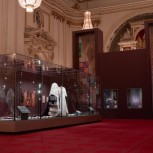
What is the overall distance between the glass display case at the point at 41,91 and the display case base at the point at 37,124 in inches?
6.7

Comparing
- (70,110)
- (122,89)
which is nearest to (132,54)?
(122,89)

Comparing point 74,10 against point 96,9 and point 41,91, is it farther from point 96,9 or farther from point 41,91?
point 41,91

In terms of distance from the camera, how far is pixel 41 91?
9.48 meters

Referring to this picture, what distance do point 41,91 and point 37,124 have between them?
3.60 feet

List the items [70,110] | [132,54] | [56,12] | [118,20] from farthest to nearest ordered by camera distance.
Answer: [118,20] < [56,12] < [132,54] < [70,110]

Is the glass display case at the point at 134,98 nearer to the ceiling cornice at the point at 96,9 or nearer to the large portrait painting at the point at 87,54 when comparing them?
the large portrait painting at the point at 87,54

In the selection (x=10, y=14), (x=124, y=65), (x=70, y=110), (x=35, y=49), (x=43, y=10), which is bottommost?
(x=70, y=110)

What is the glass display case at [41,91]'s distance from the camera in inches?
332

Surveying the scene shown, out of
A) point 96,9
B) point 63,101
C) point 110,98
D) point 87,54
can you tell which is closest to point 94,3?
point 96,9

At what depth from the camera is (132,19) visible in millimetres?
25109

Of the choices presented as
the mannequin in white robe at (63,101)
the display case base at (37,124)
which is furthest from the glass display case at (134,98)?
the mannequin in white robe at (63,101)

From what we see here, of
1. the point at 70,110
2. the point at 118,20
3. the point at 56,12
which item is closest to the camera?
the point at 70,110

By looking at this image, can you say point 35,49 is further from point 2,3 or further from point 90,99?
point 90,99

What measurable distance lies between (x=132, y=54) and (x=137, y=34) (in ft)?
36.3
